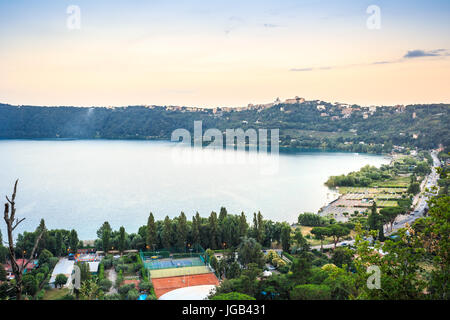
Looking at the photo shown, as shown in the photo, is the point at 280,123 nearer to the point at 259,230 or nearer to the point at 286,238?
the point at 259,230

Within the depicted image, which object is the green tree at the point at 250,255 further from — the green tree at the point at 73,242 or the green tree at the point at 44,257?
the green tree at the point at 44,257

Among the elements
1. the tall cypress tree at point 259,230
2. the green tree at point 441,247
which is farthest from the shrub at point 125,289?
the green tree at point 441,247

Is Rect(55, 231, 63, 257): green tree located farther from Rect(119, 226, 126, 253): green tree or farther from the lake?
the lake
